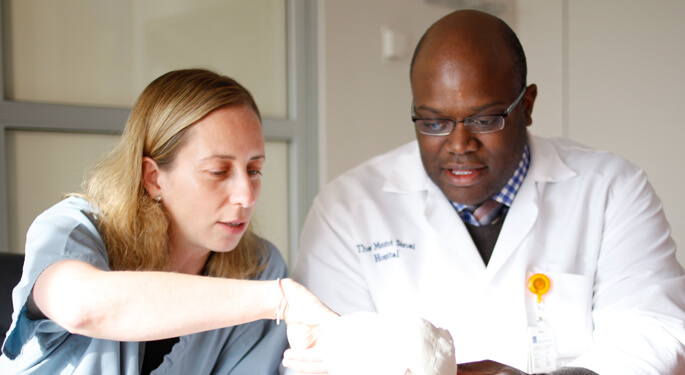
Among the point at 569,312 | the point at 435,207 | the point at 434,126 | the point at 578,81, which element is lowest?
the point at 569,312

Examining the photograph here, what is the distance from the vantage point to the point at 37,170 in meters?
2.12

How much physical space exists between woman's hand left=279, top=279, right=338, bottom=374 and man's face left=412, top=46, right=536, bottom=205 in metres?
0.63

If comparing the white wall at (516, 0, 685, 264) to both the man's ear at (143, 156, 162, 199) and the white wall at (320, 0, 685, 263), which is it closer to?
the white wall at (320, 0, 685, 263)

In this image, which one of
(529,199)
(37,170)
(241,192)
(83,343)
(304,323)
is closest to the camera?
(304,323)

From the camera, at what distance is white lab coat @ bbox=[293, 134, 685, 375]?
4.99ft

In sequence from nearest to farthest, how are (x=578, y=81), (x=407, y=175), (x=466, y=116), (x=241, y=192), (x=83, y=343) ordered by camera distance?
1. (x=83, y=343)
2. (x=241, y=192)
3. (x=466, y=116)
4. (x=407, y=175)
5. (x=578, y=81)

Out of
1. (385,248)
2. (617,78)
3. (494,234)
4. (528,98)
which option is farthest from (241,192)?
(617,78)

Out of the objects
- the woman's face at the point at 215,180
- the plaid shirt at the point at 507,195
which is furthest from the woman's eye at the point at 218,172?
the plaid shirt at the point at 507,195

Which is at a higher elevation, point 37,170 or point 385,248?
point 37,170

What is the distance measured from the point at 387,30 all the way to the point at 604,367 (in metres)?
2.04

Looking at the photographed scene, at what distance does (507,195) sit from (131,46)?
154 cm

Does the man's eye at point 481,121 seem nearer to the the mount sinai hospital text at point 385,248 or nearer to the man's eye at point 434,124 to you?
the man's eye at point 434,124

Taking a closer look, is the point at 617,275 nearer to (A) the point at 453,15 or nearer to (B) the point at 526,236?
(B) the point at 526,236

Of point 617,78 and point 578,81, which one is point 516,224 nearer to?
point 617,78
